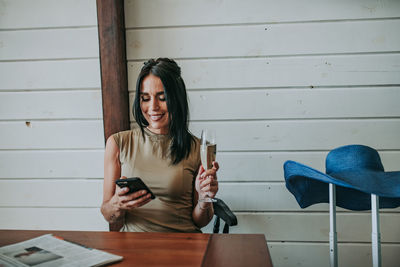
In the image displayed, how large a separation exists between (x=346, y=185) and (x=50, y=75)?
5.46 ft

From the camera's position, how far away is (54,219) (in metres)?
1.97

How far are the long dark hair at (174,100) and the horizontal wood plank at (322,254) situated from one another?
0.81 metres

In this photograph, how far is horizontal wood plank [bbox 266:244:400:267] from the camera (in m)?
1.80

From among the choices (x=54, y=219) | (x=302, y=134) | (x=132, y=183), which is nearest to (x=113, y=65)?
(x=132, y=183)

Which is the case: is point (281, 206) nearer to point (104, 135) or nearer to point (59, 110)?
point (104, 135)

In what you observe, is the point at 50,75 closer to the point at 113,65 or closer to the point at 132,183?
the point at 113,65

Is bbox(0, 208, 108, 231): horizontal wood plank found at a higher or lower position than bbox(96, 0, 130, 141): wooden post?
lower

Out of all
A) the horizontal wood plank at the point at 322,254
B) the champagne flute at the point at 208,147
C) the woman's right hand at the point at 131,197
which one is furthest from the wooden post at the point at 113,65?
the horizontal wood plank at the point at 322,254

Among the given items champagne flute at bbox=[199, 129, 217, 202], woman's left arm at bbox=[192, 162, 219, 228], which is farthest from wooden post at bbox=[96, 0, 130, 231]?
champagne flute at bbox=[199, 129, 217, 202]

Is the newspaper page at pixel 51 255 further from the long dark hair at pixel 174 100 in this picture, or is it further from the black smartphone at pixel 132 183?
the long dark hair at pixel 174 100

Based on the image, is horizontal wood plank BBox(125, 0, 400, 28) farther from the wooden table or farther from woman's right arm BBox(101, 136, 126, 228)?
the wooden table

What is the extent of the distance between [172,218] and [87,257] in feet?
1.99

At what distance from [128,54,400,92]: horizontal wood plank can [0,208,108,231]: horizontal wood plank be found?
97 centimetres

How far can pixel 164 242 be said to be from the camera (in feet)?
3.33
